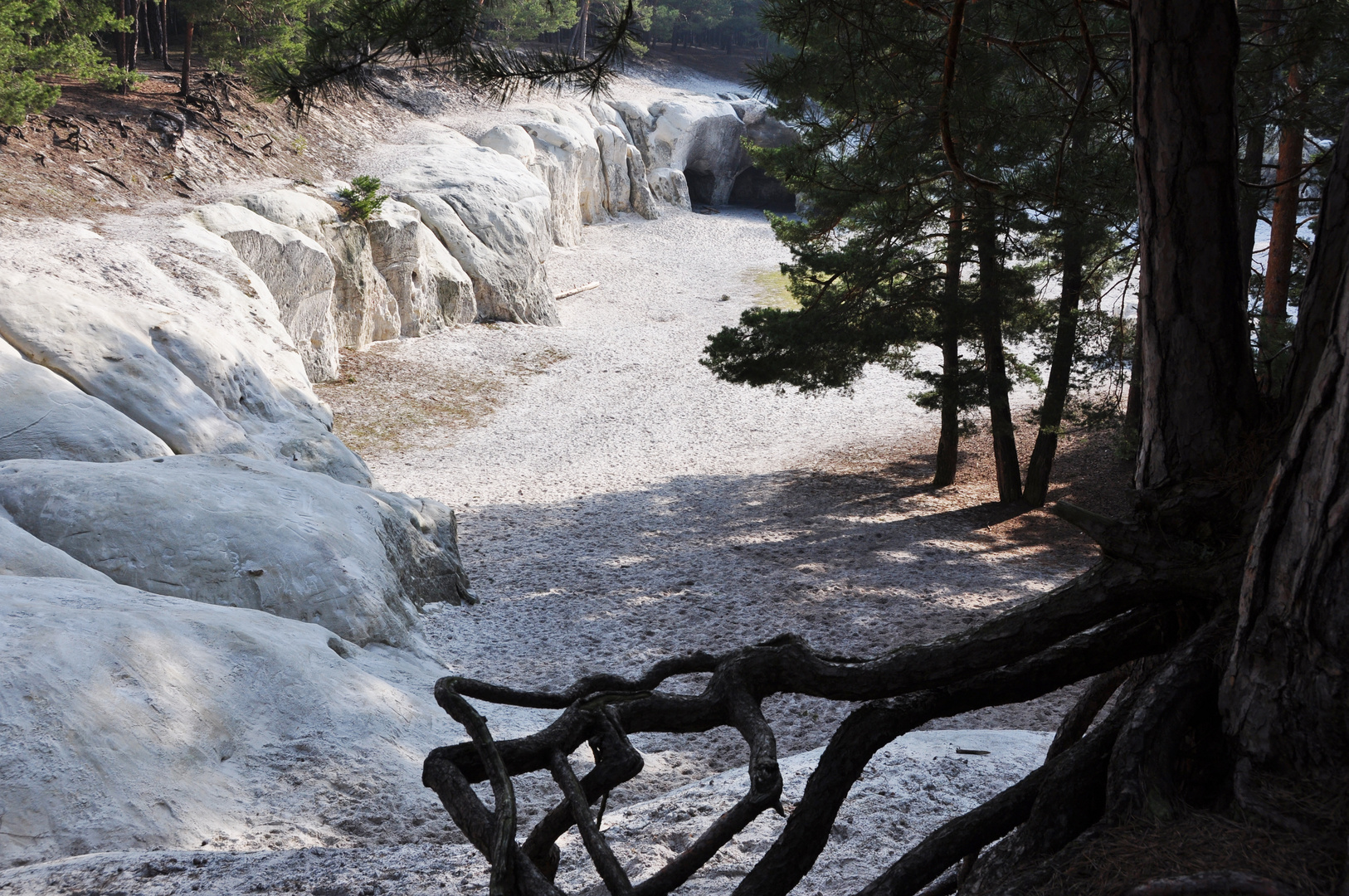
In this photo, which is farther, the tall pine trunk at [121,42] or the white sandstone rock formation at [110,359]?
the tall pine trunk at [121,42]

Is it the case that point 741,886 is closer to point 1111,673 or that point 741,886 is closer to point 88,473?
point 1111,673

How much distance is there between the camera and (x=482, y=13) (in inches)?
145

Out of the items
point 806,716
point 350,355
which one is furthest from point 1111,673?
point 350,355

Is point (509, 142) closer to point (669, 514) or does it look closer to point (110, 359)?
point (669, 514)

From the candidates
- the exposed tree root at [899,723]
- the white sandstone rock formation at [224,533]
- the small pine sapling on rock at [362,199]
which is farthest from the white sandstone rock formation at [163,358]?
the exposed tree root at [899,723]

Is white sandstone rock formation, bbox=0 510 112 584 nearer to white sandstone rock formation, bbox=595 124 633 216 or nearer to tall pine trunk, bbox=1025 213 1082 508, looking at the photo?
tall pine trunk, bbox=1025 213 1082 508

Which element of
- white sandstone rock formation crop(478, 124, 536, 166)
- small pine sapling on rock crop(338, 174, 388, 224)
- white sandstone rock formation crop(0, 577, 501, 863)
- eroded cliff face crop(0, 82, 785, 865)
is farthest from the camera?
white sandstone rock formation crop(478, 124, 536, 166)

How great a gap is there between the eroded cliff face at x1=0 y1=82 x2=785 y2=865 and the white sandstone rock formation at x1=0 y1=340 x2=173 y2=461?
0.02 meters

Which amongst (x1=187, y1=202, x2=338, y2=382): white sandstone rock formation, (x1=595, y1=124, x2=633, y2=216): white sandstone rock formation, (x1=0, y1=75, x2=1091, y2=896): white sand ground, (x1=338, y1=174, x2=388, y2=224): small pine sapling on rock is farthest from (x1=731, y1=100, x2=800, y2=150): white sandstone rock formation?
(x1=187, y1=202, x2=338, y2=382): white sandstone rock formation

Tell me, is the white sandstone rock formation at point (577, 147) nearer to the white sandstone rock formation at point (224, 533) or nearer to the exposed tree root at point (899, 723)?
the white sandstone rock formation at point (224, 533)

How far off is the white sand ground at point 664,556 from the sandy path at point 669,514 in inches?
1.4

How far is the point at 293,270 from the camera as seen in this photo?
43.4ft

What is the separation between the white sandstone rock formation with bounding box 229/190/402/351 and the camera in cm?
1396

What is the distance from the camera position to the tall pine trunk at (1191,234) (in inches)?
93.2
